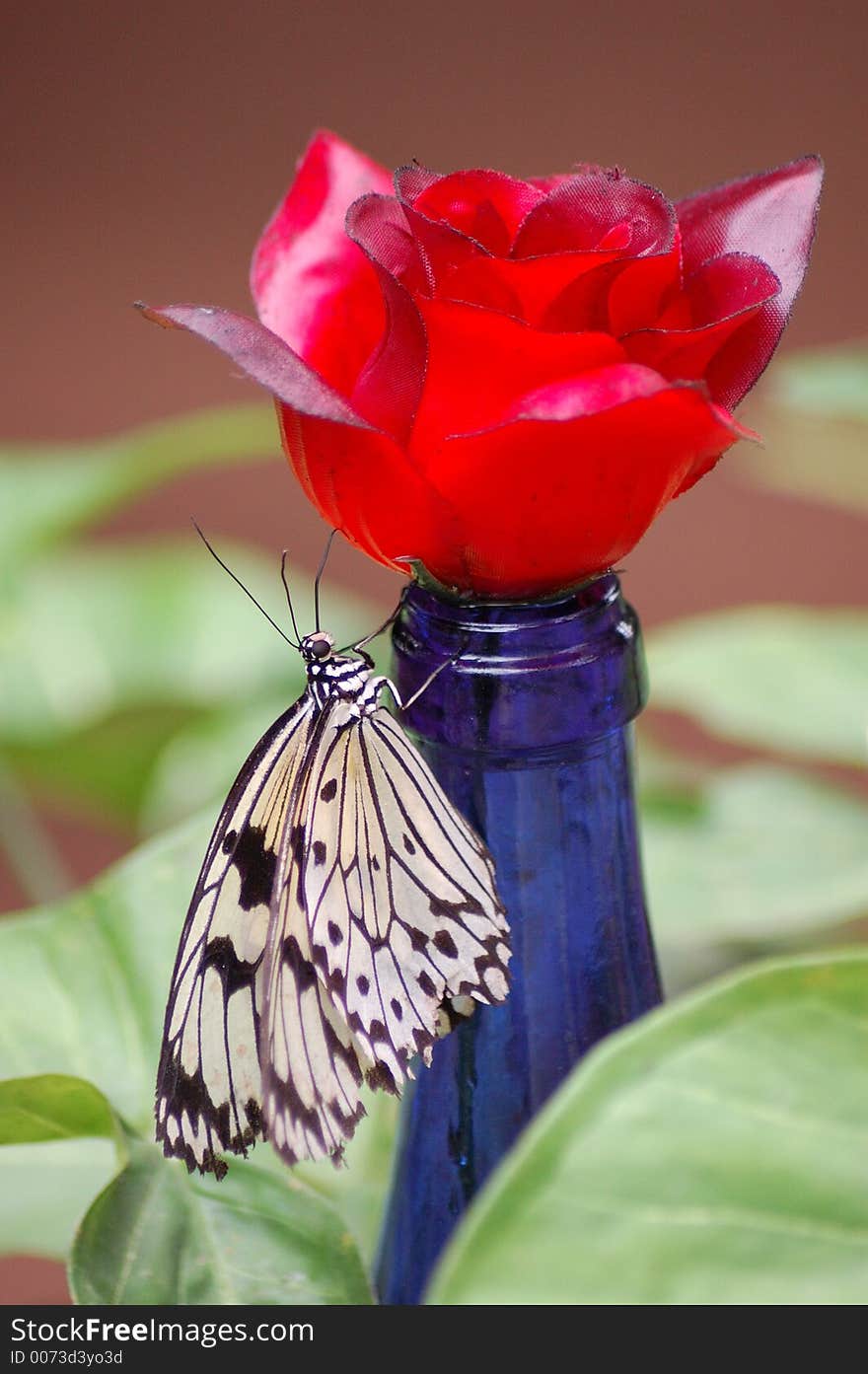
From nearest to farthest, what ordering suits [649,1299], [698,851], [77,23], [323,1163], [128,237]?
[649,1299] → [323,1163] → [698,851] → [77,23] → [128,237]

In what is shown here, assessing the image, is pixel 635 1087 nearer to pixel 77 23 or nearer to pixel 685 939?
pixel 685 939

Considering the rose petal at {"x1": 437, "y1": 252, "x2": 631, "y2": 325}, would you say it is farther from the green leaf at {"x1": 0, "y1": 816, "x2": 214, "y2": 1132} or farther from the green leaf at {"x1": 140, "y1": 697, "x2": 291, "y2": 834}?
the green leaf at {"x1": 140, "y1": 697, "x2": 291, "y2": 834}

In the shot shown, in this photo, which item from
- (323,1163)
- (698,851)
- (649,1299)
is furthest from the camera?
(698,851)

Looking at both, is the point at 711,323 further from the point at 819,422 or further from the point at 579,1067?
the point at 819,422

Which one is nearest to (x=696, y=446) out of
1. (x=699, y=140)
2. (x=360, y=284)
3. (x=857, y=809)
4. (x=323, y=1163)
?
(x=360, y=284)

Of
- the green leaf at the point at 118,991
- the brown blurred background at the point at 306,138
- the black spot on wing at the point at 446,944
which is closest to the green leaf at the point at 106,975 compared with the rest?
the green leaf at the point at 118,991

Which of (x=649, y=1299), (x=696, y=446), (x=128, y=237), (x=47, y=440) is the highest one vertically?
(x=128, y=237)
